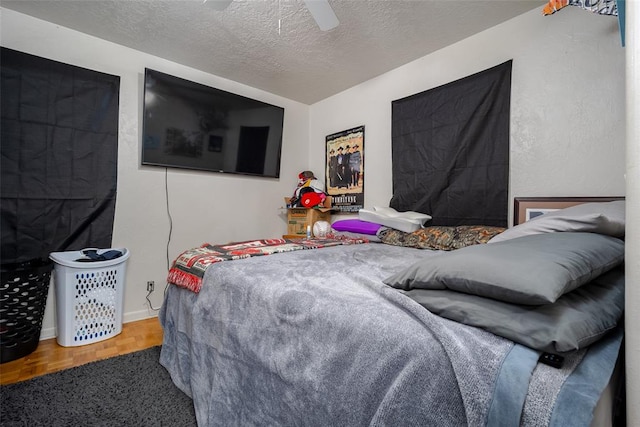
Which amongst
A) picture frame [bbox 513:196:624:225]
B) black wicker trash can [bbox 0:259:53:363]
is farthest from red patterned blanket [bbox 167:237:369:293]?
picture frame [bbox 513:196:624:225]

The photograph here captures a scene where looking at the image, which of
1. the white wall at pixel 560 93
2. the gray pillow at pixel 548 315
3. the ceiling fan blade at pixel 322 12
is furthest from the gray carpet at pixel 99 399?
the white wall at pixel 560 93

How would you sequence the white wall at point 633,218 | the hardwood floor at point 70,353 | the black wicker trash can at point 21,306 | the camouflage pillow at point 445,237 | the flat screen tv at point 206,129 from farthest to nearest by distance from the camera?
the flat screen tv at point 206,129, the camouflage pillow at point 445,237, the black wicker trash can at point 21,306, the hardwood floor at point 70,353, the white wall at point 633,218

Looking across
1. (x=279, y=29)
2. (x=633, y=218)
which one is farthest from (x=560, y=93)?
(x=279, y=29)

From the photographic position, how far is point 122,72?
7.91ft

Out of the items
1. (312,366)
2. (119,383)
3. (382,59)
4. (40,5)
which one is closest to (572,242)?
(312,366)

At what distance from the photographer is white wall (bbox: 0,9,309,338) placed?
212cm

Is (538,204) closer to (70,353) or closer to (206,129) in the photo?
(206,129)

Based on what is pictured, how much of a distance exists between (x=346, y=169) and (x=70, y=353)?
289cm

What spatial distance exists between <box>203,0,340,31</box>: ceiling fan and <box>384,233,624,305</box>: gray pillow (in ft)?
5.18

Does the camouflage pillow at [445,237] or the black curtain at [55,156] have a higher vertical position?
the black curtain at [55,156]

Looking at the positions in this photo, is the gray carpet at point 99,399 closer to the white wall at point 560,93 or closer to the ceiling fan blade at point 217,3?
the ceiling fan blade at point 217,3

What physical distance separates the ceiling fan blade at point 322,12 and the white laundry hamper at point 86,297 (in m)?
2.22

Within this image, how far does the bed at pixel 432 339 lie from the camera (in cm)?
49

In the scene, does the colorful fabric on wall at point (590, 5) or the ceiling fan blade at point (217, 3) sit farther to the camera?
the ceiling fan blade at point (217, 3)
